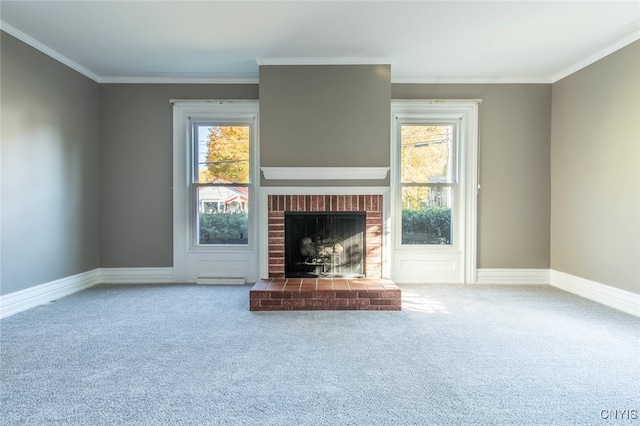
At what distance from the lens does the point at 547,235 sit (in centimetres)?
424

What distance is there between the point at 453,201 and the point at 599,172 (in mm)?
1466

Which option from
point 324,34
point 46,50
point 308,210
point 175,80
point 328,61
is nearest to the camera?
point 324,34

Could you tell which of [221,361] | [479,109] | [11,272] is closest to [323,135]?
[479,109]

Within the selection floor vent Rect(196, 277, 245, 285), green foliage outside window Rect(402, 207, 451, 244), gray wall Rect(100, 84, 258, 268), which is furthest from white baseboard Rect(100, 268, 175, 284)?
green foliage outside window Rect(402, 207, 451, 244)

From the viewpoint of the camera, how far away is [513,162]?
422cm

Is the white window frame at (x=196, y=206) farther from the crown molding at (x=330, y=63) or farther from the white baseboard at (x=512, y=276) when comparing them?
the white baseboard at (x=512, y=276)

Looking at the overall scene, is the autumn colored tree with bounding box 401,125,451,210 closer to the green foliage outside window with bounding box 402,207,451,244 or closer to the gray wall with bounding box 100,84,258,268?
the green foliage outside window with bounding box 402,207,451,244

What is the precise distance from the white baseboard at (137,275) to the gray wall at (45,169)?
0.63 ft

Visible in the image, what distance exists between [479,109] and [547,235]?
5.88 feet

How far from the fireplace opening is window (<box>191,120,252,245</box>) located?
755mm

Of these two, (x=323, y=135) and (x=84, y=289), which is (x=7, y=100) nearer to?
(x=84, y=289)

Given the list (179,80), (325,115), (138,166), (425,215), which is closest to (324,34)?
(325,115)

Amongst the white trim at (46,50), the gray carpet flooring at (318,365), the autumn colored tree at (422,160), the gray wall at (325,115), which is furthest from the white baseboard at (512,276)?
the white trim at (46,50)

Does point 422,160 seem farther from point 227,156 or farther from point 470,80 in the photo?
point 227,156
